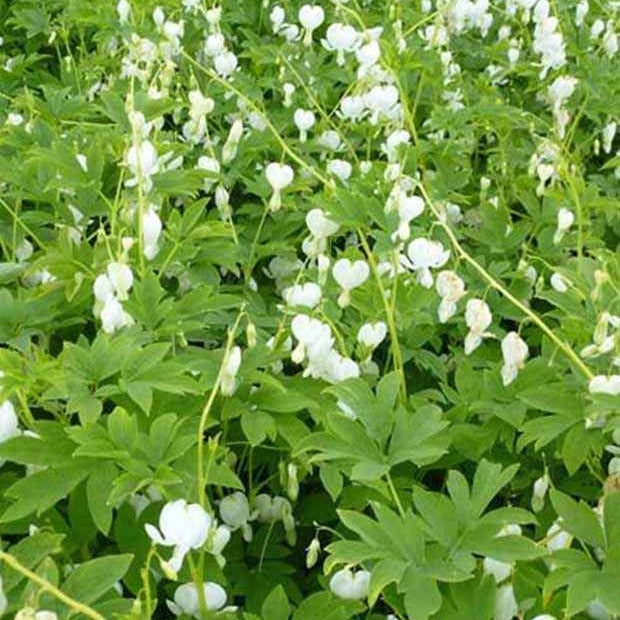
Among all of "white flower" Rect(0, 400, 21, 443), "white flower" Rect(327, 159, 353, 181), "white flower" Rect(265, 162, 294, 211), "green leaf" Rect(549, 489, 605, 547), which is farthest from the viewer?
"white flower" Rect(327, 159, 353, 181)

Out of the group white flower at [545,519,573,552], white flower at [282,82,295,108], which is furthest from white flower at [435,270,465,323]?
white flower at [282,82,295,108]

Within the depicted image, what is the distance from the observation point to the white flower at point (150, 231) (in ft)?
6.31

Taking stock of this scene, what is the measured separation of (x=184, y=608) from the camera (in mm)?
1499

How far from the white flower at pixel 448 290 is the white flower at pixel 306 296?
21 centimetres

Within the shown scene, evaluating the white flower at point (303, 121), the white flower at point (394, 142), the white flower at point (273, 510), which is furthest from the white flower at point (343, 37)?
the white flower at point (273, 510)

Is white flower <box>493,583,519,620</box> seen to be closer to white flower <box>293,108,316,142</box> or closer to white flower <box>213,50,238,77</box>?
white flower <box>293,108,316,142</box>

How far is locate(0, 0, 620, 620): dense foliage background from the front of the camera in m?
1.46

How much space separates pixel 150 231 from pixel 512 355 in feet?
2.14

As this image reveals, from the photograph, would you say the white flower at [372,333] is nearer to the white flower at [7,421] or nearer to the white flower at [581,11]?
the white flower at [7,421]

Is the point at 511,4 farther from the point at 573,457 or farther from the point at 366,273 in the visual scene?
the point at 573,457

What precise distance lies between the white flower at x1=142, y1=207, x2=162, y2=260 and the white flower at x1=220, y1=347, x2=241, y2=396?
1.24 feet

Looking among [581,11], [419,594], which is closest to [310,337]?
[419,594]

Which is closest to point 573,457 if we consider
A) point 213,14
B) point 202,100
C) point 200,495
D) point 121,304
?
point 200,495

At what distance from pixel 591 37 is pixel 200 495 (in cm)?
256
